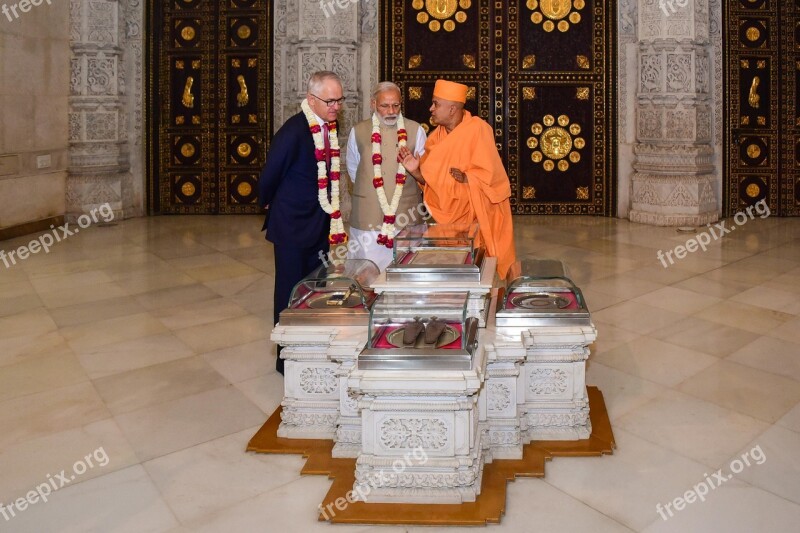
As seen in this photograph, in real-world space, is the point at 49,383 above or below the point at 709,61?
below

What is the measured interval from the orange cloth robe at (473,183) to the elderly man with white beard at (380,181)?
6.3 inches

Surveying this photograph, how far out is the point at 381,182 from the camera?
5.32 metres

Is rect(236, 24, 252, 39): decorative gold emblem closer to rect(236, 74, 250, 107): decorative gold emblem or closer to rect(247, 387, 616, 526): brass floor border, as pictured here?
rect(236, 74, 250, 107): decorative gold emblem

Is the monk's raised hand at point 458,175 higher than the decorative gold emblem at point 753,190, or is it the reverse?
the decorative gold emblem at point 753,190

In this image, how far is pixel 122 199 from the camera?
36.1ft

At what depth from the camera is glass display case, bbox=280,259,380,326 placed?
4.04 m

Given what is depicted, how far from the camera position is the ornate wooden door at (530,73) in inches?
440

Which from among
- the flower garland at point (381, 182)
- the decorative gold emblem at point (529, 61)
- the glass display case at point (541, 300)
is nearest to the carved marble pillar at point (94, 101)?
the decorative gold emblem at point (529, 61)

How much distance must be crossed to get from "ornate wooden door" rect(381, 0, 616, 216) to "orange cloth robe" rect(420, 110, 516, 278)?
6.09 meters

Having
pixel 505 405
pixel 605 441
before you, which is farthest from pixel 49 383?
pixel 605 441

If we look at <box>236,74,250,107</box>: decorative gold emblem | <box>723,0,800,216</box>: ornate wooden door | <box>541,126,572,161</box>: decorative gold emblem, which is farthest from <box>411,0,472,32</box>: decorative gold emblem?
<box>723,0,800,216</box>: ornate wooden door

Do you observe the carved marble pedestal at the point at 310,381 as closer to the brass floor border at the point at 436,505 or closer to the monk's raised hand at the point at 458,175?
the brass floor border at the point at 436,505

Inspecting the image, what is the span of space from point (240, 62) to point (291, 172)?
276 inches

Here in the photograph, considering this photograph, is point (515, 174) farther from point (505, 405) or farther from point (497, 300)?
point (505, 405)
